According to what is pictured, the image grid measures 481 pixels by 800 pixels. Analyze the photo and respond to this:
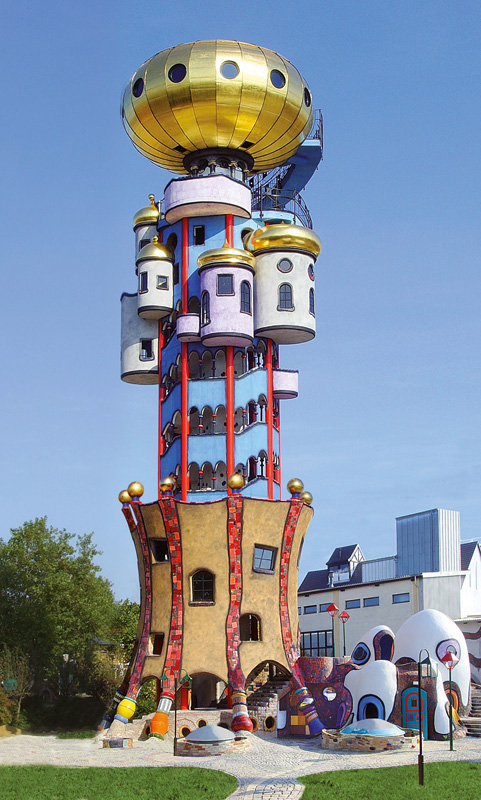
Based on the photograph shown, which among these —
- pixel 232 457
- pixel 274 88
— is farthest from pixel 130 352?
pixel 274 88

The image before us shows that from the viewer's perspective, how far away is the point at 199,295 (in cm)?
4031

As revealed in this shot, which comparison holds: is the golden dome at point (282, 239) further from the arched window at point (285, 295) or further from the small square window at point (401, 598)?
the small square window at point (401, 598)

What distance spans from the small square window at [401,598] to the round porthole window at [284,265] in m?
16.4

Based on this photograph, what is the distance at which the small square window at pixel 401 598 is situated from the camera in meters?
47.8

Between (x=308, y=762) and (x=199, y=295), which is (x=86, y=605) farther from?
(x=308, y=762)

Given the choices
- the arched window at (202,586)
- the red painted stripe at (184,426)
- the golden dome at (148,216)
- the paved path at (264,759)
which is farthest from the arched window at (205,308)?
the paved path at (264,759)

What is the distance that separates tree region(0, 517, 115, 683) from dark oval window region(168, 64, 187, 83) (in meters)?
22.6

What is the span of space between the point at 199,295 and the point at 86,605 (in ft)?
57.5

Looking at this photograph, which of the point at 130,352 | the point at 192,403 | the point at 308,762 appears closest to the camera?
the point at 308,762

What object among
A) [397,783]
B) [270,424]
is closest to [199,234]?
[270,424]

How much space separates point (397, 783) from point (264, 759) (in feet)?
18.9

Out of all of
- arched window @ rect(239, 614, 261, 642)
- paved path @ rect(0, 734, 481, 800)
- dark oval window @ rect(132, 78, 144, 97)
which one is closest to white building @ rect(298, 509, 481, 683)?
arched window @ rect(239, 614, 261, 642)

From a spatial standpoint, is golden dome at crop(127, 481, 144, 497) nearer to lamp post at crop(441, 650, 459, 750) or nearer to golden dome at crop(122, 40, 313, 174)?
lamp post at crop(441, 650, 459, 750)

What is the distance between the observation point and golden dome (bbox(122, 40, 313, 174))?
130ft
